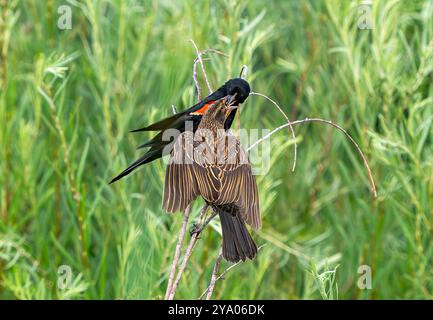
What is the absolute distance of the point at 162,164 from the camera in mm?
1797

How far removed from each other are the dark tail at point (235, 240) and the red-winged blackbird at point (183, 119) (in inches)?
6.9

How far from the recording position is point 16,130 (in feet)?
7.06

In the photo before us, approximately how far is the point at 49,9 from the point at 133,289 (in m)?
1.15

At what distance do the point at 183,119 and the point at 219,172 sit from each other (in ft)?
0.42

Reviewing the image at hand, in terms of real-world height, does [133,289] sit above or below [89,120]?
below

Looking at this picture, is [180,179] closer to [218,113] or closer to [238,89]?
[218,113]

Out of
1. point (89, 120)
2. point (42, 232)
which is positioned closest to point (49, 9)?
point (89, 120)

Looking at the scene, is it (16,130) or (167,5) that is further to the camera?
(167,5)

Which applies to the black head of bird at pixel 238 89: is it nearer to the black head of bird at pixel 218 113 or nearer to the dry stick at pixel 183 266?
the black head of bird at pixel 218 113

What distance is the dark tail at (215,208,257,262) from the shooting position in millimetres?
1477

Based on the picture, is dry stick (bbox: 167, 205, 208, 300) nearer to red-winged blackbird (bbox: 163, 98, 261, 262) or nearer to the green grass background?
red-winged blackbird (bbox: 163, 98, 261, 262)

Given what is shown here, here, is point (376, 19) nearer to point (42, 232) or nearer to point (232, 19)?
point (232, 19)

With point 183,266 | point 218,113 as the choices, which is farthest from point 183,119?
point 183,266

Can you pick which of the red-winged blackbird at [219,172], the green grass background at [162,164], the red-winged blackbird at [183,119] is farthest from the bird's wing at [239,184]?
the green grass background at [162,164]
